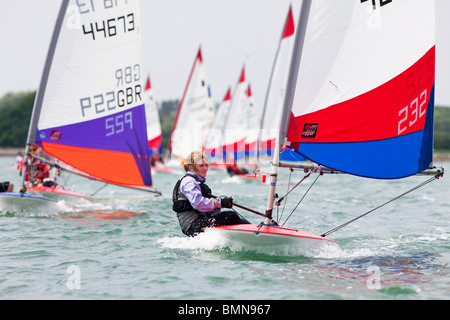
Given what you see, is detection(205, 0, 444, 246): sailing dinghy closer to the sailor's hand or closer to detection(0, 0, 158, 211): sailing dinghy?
the sailor's hand

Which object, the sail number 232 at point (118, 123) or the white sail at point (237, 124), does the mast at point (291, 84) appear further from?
the white sail at point (237, 124)

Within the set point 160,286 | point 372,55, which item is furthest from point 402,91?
point 160,286

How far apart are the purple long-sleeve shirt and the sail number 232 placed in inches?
185

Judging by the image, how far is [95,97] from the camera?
10.7m

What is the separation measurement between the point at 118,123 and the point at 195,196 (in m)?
5.02

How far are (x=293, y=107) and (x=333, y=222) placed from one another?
15.1 ft

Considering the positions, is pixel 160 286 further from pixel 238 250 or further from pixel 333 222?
pixel 333 222

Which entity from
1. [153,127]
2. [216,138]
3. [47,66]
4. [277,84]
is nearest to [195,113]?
[216,138]

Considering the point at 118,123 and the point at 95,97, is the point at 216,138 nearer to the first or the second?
the point at 118,123

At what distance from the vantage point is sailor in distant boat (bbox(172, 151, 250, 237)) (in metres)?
6.48
